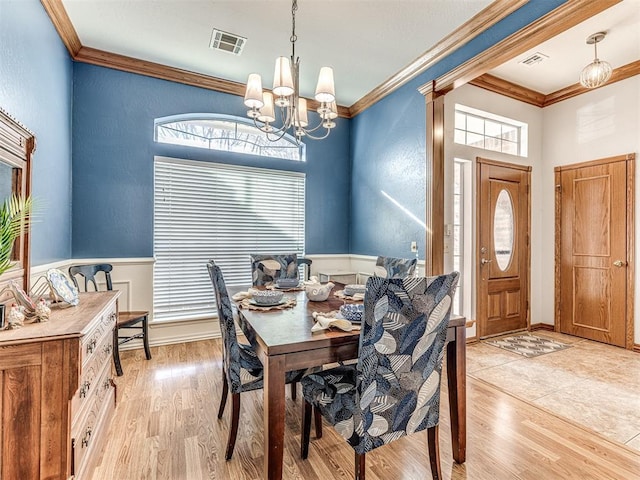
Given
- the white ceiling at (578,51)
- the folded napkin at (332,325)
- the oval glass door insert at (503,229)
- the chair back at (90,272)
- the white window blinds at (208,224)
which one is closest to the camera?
the folded napkin at (332,325)

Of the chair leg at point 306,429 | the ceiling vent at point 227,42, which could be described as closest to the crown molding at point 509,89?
the ceiling vent at point 227,42

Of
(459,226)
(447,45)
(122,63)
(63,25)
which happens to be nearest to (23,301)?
(63,25)

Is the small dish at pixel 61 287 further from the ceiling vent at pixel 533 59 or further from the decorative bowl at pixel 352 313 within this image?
the ceiling vent at pixel 533 59

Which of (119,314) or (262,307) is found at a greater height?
(262,307)

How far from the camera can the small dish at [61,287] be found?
176 centimetres

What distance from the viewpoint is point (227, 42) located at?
3.05 meters

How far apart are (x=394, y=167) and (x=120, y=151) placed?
2994mm

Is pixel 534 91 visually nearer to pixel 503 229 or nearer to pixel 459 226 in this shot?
pixel 503 229

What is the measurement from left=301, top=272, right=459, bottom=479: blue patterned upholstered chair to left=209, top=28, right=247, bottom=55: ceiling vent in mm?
2847

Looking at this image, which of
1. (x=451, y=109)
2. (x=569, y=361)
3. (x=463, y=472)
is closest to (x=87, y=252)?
(x=463, y=472)

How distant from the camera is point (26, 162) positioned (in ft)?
6.79

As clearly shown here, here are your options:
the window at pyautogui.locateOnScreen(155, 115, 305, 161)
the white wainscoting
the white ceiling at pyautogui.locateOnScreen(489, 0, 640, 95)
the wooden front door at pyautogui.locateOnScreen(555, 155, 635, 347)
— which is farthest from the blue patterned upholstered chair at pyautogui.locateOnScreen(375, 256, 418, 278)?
the wooden front door at pyautogui.locateOnScreen(555, 155, 635, 347)

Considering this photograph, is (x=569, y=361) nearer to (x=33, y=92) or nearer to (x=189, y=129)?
(x=189, y=129)

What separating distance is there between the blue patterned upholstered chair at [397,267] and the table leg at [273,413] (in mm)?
1599
